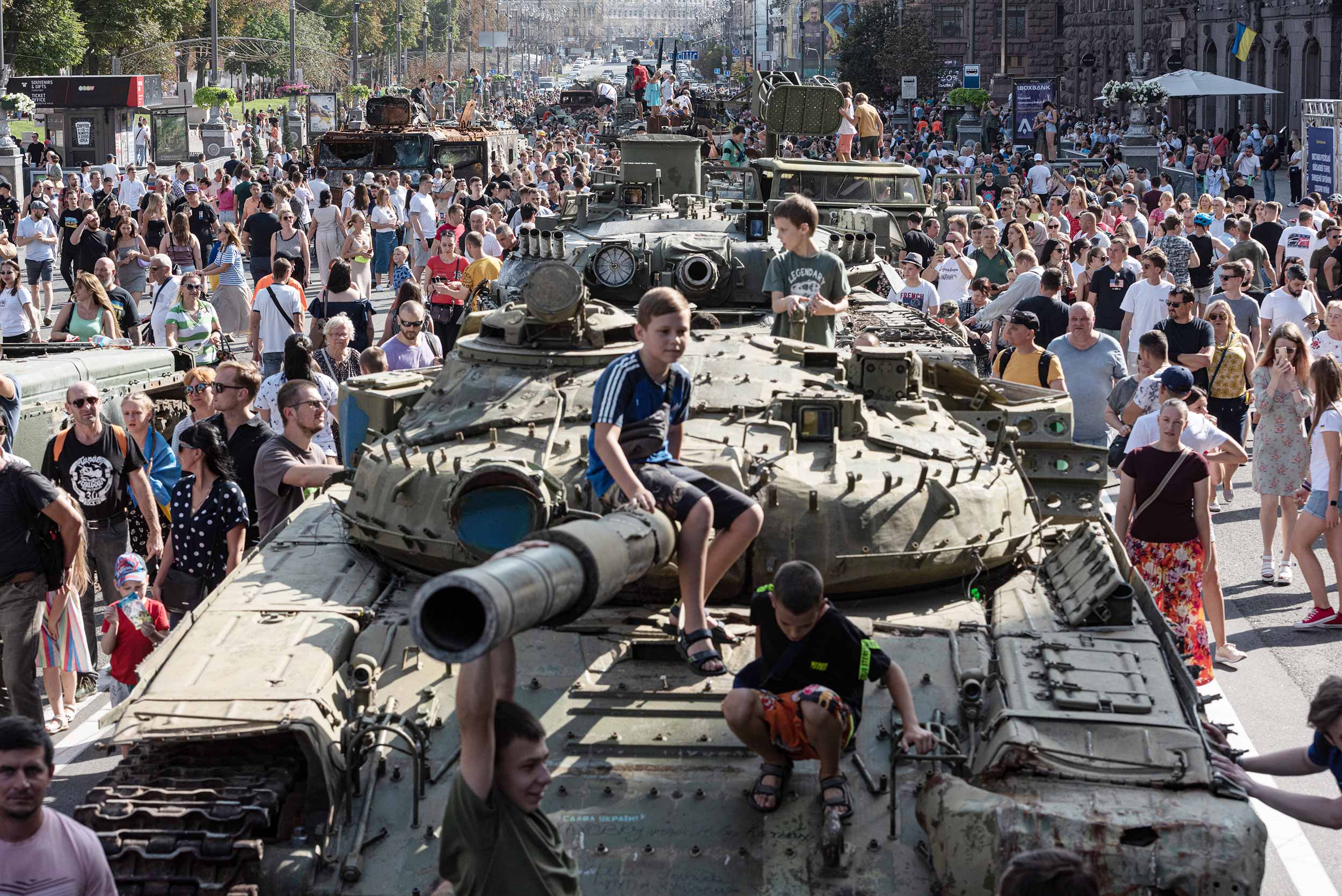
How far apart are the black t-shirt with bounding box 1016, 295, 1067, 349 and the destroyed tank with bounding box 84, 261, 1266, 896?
22.7 feet

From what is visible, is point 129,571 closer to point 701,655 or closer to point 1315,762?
point 701,655

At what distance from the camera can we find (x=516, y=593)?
4.70 metres

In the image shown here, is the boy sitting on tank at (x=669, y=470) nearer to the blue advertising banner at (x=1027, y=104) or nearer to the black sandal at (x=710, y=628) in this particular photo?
the black sandal at (x=710, y=628)

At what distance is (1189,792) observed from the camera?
6.35 meters

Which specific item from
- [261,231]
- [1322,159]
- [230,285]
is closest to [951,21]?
[1322,159]

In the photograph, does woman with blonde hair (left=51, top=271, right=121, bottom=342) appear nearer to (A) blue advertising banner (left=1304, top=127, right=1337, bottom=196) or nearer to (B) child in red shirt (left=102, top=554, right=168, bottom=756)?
(B) child in red shirt (left=102, top=554, right=168, bottom=756)

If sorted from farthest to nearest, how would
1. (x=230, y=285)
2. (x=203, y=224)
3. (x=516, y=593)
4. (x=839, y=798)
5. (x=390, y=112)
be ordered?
1. (x=390, y=112)
2. (x=203, y=224)
3. (x=230, y=285)
4. (x=839, y=798)
5. (x=516, y=593)

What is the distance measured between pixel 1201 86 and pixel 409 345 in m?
30.7

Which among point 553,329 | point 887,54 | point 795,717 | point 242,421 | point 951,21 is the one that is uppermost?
point 951,21

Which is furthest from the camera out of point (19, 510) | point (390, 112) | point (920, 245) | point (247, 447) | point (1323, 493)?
point (390, 112)

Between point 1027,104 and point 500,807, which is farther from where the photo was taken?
point 1027,104

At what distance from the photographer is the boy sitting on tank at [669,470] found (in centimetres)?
730

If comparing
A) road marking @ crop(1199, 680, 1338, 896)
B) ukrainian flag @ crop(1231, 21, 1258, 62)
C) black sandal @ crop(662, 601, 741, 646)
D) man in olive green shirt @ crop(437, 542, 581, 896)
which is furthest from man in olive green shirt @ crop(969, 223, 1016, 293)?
ukrainian flag @ crop(1231, 21, 1258, 62)

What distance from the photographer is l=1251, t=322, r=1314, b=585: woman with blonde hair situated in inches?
519
